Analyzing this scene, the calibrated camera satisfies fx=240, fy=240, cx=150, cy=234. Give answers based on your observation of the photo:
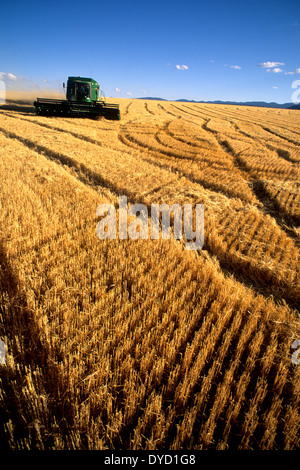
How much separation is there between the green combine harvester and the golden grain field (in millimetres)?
17032

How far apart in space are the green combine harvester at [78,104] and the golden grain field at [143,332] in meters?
17.0

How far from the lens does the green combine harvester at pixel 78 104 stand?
20.4m

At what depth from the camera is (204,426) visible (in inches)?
74.0

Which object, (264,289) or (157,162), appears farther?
(157,162)

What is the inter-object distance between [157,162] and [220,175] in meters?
2.99

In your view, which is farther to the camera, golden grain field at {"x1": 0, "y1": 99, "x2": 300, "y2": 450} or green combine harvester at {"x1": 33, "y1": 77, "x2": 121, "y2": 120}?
green combine harvester at {"x1": 33, "y1": 77, "x2": 121, "y2": 120}

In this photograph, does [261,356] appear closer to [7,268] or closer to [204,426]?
[204,426]

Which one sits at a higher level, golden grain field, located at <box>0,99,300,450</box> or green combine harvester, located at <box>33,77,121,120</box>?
green combine harvester, located at <box>33,77,121,120</box>

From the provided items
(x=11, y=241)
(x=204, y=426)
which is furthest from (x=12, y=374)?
(x=11, y=241)

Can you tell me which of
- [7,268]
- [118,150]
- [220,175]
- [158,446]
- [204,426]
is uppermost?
[118,150]

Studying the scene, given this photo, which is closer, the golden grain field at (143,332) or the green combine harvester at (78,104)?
the golden grain field at (143,332)

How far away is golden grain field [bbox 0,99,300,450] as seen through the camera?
1.90 meters

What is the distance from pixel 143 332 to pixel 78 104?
75.3ft

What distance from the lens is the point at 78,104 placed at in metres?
20.9
